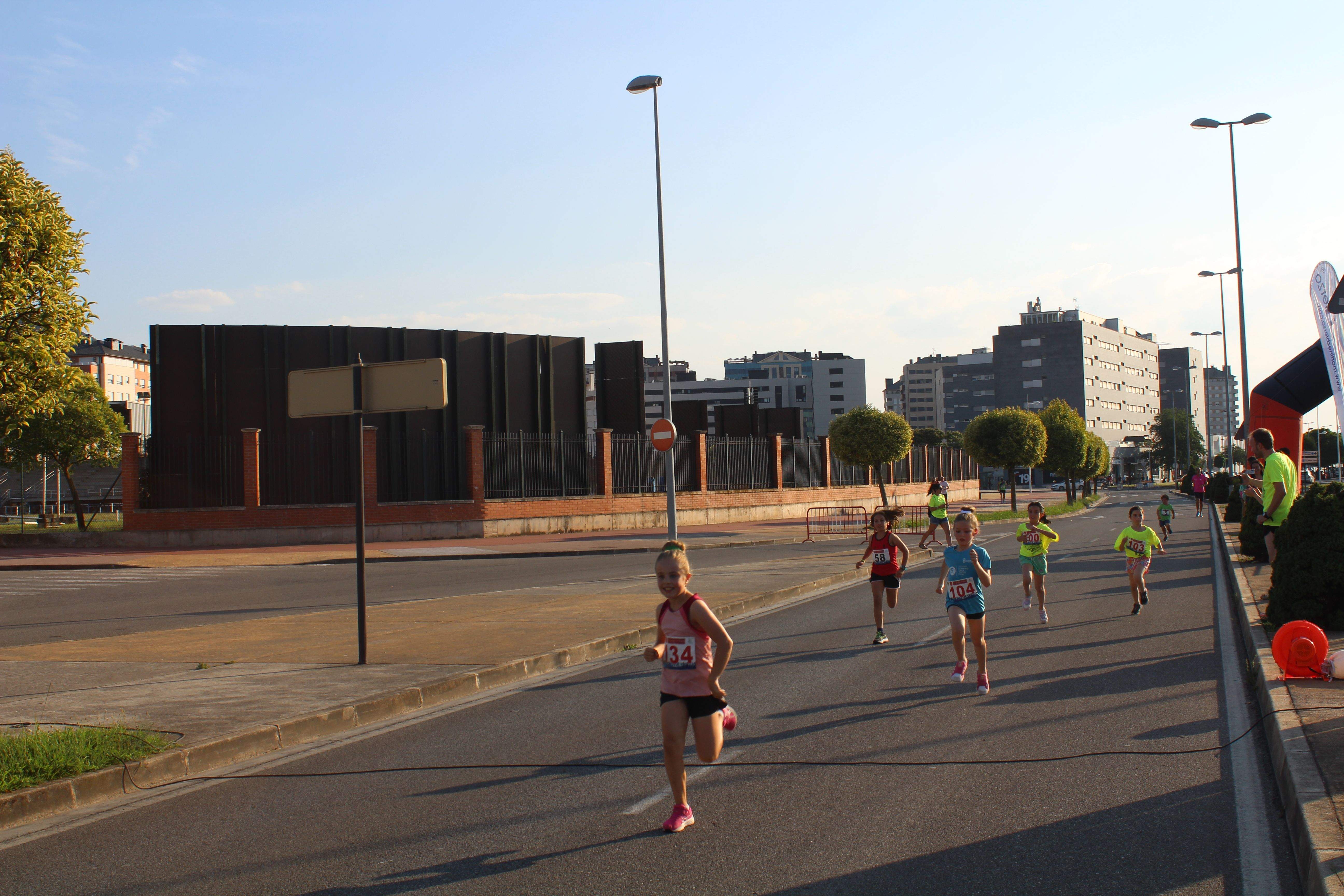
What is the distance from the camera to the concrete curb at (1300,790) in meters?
4.07

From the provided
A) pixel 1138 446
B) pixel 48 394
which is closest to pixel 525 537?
pixel 48 394

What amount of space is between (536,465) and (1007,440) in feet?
79.0

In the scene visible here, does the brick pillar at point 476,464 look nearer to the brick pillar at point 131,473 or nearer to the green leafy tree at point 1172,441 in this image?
the brick pillar at point 131,473

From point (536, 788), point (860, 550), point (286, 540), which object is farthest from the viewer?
point (286, 540)

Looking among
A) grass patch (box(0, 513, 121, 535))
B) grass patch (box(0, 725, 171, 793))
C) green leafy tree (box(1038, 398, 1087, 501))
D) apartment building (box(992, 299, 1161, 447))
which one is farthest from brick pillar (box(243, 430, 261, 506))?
apartment building (box(992, 299, 1161, 447))

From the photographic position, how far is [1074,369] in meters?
144

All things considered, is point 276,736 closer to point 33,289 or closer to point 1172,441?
point 33,289

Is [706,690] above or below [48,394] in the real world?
below

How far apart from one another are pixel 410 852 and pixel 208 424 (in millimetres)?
31998

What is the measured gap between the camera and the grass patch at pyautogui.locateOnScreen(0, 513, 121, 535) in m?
33.1

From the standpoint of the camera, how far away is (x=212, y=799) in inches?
237

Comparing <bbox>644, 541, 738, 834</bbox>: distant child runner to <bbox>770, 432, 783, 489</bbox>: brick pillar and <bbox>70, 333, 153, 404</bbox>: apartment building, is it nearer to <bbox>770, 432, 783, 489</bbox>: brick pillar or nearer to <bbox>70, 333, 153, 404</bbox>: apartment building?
<bbox>770, 432, 783, 489</bbox>: brick pillar

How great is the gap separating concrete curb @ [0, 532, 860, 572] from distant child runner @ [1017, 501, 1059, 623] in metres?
11.8

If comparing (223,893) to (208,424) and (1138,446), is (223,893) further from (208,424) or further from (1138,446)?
(1138,446)
